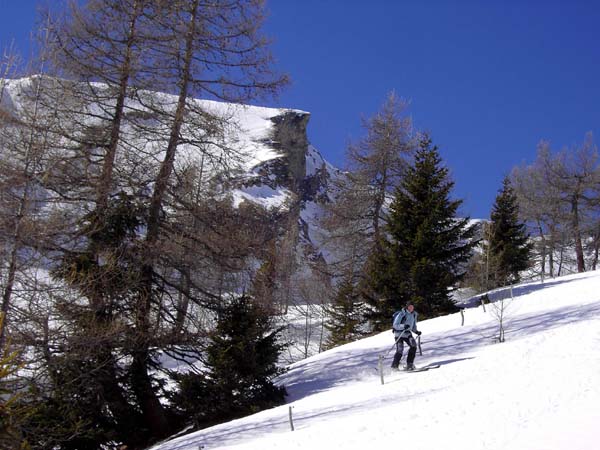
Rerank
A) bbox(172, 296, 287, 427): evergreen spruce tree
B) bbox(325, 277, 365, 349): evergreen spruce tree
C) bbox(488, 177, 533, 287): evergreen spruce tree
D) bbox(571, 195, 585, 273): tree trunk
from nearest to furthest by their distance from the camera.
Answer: bbox(172, 296, 287, 427): evergreen spruce tree, bbox(325, 277, 365, 349): evergreen spruce tree, bbox(488, 177, 533, 287): evergreen spruce tree, bbox(571, 195, 585, 273): tree trunk

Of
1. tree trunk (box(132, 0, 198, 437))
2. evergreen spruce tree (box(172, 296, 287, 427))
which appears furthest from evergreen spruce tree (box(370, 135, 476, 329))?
tree trunk (box(132, 0, 198, 437))

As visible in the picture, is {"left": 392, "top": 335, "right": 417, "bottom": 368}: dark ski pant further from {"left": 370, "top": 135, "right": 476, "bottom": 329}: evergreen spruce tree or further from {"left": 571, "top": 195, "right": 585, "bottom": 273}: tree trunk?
{"left": 571, "top": 195, "right": 585, "bottom": 273}: tree trunk

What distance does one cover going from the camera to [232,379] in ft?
43.6

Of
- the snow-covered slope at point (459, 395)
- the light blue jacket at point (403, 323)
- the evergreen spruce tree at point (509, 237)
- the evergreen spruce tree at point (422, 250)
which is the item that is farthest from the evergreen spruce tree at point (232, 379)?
the evergreen spruce tree at point (509, 237)

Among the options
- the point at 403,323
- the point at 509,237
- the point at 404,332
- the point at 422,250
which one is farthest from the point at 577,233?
the point at 404,332

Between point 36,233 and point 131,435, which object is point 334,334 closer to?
point 131,435

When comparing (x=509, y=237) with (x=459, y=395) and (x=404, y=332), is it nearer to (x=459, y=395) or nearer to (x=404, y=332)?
(x=404, y=332)

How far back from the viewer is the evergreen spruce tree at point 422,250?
2233 cm

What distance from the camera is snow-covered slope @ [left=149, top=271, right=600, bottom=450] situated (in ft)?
22.9

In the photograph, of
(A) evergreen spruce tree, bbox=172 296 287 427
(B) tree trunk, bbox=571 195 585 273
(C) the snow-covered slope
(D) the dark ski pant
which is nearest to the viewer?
(C) the snow-covered slope

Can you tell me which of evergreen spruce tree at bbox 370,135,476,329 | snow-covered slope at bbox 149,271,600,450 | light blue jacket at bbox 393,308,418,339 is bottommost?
snow-covered slope at bbox 149,271,600,450

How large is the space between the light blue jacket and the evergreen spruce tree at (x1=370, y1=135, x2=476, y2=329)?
7.84 meters

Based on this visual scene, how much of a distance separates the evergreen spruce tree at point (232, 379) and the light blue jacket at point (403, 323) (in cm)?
331

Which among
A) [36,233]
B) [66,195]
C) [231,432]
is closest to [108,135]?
[66,195]
